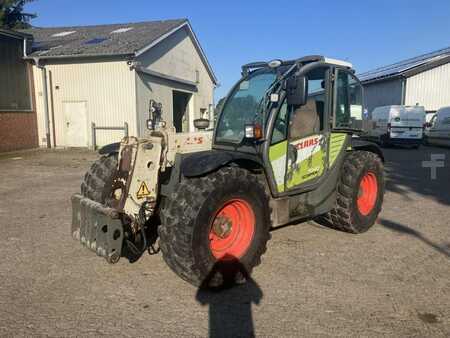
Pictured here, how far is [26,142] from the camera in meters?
16.6

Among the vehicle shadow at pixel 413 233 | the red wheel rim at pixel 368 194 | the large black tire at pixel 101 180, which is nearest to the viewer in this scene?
the large black tire at pixel 101 180

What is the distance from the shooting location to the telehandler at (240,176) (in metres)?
3.65

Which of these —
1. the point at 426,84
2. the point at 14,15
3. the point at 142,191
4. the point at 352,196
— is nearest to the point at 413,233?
the point at 352,196

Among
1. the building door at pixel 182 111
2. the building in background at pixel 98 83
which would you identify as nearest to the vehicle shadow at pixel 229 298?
the building in background at pixel 98 83

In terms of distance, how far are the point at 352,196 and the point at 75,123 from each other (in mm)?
14703

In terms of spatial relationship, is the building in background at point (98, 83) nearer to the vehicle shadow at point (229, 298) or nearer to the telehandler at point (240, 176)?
the telehandler at point (240, 176)

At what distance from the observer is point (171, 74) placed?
1983 centimetres

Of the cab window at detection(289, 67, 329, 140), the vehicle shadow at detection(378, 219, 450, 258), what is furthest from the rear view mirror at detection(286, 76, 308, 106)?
the vehicle shadow at detection(378, 219, 450, 258)

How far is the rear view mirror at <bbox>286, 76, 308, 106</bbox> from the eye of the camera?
13.1ft

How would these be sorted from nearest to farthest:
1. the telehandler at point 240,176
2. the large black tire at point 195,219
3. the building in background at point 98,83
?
the large black tire at point 195,219 < the telehandler at point 240,176 < the building in background at point 98,83

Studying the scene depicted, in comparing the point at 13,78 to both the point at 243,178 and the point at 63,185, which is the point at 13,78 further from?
the point at 243,178

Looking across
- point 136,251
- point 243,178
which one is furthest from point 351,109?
point 136,251

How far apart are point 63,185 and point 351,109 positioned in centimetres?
689

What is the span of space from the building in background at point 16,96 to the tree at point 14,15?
18.6 m
